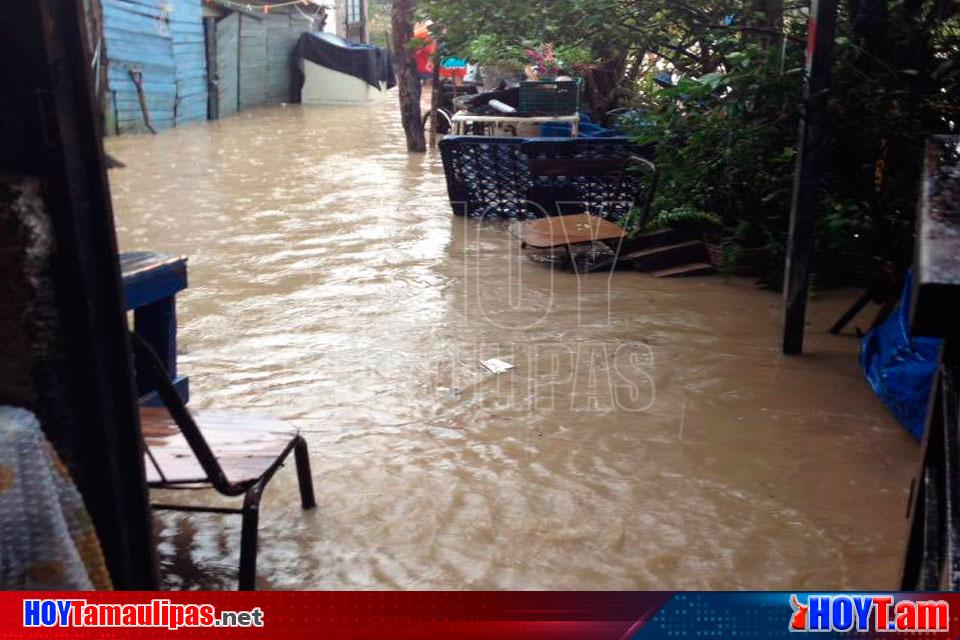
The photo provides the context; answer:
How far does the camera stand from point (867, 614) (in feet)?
6.33

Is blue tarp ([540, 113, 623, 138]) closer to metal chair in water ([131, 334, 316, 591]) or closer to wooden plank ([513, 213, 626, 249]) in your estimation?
wooden plank ([513, 213, 626, 249])

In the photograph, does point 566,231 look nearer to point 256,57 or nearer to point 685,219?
point 685,219

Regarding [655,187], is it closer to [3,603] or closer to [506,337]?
[506,337]

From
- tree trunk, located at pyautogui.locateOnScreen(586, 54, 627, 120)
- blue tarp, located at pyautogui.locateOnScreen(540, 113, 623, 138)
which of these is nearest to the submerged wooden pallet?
blue tarp, located at pyautogui.locateOnScreen(540, 113, 623, 138)

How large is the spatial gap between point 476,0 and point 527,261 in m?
2.02

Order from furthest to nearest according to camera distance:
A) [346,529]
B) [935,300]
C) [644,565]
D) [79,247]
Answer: [346,529]
[644,565]
[79,247]
[935,300]

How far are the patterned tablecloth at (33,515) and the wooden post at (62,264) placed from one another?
0.42ft

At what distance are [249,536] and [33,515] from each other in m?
1.16

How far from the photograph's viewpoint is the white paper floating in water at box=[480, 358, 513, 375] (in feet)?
16.9

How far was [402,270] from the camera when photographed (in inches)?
293

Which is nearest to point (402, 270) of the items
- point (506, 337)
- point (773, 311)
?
point (506, 337)

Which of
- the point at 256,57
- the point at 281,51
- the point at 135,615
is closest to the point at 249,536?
the point at 135,615

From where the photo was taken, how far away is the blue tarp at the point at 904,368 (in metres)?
4.21

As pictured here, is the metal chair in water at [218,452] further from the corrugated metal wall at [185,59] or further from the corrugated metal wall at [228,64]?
the corrugated metal wall at [228,64]
